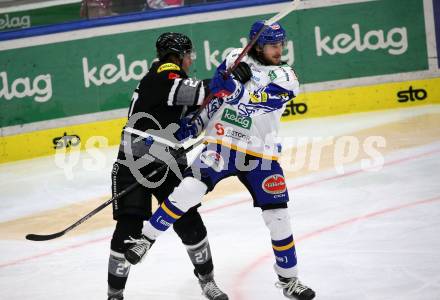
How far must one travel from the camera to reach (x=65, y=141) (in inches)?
364

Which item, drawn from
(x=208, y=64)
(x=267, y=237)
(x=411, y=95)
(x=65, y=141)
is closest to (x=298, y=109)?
(x=208, y=64)

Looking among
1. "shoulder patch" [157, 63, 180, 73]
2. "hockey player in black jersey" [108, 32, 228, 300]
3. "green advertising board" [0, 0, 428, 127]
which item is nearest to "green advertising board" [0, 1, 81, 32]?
"green advertising board" [0, 0, 428, 127]

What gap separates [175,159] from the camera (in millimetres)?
4242

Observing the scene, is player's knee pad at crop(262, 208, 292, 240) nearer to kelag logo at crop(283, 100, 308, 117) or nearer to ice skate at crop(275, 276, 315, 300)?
ice skate at crop(275, 276, 315, 300)

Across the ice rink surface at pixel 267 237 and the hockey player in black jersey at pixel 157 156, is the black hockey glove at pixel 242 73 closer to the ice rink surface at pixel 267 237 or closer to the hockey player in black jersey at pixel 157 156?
the hockey player in black jersey at pixel 157 156

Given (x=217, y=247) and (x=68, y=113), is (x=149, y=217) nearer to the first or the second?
(x=217, y=247)

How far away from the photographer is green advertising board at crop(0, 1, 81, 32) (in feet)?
29.5

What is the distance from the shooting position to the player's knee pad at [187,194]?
3959mm

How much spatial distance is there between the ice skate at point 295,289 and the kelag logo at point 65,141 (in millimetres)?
5542

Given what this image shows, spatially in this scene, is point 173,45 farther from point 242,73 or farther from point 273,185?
point 273,185

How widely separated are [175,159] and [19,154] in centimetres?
535

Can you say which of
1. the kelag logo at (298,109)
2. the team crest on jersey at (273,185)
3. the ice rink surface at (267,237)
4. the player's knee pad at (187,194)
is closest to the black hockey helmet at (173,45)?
the player's knee pad at (187,194)

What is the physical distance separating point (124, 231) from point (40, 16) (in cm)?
566

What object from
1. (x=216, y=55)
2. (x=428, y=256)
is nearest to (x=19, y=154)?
(x=216, y=55)
